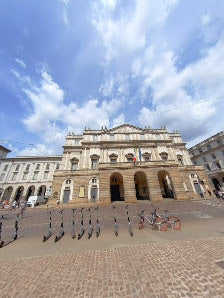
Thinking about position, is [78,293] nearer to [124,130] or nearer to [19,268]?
[19,268]

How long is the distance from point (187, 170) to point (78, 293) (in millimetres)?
29215

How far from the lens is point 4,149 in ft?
135

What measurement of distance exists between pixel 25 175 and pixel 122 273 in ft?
145

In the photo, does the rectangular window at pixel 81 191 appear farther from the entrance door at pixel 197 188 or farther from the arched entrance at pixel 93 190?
the entrance door at pixel 197 188

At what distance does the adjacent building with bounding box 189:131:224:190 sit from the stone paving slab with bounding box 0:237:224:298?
3669 cm

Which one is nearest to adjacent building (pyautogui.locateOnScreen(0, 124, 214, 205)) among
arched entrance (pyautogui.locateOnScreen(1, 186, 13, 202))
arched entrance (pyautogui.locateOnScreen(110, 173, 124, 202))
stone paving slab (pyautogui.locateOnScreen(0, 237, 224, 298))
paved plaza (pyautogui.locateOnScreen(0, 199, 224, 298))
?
arched entrance (pyautogui.locateOnScreen(110, 173, 124, 202))

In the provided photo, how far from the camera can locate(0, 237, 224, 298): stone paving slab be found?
2875 mm

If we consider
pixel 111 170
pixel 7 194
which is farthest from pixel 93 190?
pixel 7 194

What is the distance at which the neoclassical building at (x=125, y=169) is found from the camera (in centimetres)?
2048

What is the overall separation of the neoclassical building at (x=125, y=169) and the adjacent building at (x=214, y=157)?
890 centimetres

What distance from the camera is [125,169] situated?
21.2 m

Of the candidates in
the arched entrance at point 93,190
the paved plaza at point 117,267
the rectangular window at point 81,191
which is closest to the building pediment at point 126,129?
the arched entrance at point 93,190

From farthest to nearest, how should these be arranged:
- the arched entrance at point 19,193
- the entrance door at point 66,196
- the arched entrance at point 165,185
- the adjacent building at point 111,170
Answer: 1. the arched entrance at point 19,193
2. the arched entrance at point 165,185
3. the entrance door at point 66,196
4. the adjacent building at point 111,170

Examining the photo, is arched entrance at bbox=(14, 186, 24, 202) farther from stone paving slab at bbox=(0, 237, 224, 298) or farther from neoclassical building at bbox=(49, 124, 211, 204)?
stone paving slab at bbox=(0, 237, 224, 298)
